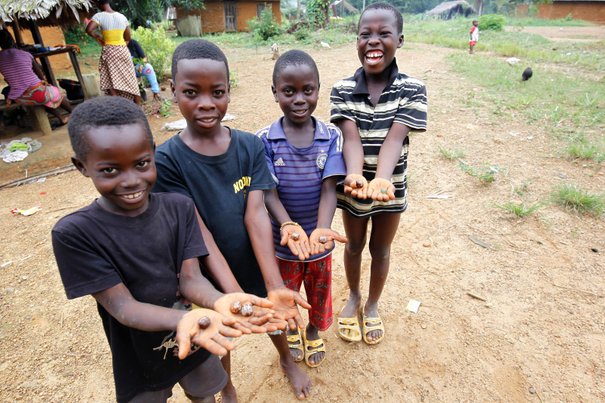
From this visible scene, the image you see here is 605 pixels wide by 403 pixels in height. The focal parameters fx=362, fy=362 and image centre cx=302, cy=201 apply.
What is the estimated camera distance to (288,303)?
1517mm

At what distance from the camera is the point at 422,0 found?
51.6m

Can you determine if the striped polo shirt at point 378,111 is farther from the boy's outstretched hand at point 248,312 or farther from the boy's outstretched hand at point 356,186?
the boy's outstretched hand at point 248,312

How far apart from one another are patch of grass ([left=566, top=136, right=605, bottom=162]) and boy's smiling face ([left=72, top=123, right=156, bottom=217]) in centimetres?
493

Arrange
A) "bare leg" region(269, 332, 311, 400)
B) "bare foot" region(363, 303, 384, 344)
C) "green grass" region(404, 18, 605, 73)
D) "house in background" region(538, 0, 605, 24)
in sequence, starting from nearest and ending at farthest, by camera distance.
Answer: "bare leg" region(269, 332, 311, 400), "bare foot" region(363, 303, 384, 344), "green grass" region(404, 18, 605, 73), "house in background" region(538, 0, 605, 24)

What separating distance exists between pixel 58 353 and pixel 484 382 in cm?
255

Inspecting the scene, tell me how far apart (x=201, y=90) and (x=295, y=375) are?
1.57 meters

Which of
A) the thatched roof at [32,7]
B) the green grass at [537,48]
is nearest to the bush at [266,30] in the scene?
the green grass at [537,48]

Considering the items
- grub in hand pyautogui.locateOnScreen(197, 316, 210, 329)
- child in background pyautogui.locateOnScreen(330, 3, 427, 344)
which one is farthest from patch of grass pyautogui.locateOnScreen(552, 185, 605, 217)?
grub in hand pyautogui.locateOnScreen(197, 316, 210, 329)

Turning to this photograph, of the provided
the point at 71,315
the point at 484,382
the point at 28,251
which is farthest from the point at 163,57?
the point at 484,382

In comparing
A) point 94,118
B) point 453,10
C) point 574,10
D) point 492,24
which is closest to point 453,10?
point 453,10

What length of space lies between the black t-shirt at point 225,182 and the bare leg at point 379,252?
75cm

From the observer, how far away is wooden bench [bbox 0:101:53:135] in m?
5.70

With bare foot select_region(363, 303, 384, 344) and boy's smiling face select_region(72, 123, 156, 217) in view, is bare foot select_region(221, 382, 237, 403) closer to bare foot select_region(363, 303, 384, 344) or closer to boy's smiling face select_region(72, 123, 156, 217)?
bare foot select_region(363, 303, 384, 344)

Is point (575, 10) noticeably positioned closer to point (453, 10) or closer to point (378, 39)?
point (453, 10)
